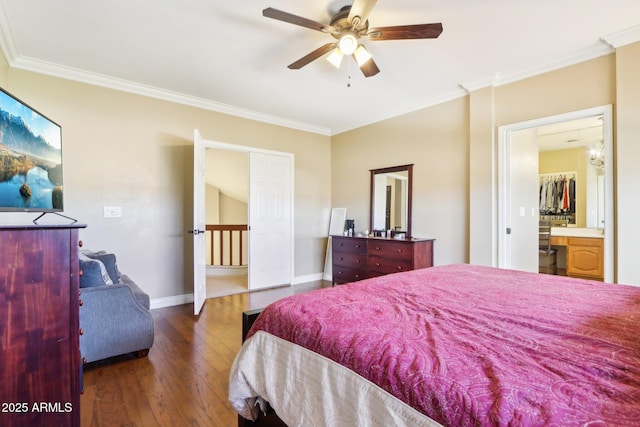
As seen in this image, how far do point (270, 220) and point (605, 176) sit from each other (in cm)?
381

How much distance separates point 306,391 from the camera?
1.04 meters

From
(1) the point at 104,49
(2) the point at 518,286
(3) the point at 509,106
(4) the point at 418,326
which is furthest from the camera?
(3) the point at 509,106

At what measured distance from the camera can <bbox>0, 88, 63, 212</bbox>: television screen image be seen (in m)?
1.33

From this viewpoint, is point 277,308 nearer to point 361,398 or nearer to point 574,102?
point 361,398

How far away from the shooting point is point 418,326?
110cm

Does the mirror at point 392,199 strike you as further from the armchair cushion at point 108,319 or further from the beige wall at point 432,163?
the armchair cushion at point 108,319

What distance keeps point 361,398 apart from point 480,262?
9.87ft

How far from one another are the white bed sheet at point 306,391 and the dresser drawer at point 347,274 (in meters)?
3.05

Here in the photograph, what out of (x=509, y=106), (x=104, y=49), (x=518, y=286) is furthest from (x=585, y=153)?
(x=104, y=49)

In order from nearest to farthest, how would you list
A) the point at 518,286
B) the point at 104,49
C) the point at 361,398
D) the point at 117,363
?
the point at 361,398
the point at 518,286
the point at 117,363
the point at 104,49

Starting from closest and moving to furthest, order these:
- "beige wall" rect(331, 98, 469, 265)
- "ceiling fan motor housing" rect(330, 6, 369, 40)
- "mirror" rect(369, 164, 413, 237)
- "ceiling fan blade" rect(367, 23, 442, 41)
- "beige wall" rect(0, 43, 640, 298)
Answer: "ceiling fan blade" rect(367, 23, 442, 41), "ceiling fan motor housing" rect(330, 6, 369, 40), "beige wall" rect(0, 43, 640, 298), "beige wall" rect(331, 98, 469, 265), "mirror" rect(369, 164, 413, 237)

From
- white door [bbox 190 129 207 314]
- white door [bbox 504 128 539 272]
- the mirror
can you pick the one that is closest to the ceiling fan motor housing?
white door [bbox 190 129 207 314]

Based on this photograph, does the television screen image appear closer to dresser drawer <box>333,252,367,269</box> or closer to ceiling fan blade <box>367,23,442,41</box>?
ceiling fan blade <box>367,23,442,41</box>

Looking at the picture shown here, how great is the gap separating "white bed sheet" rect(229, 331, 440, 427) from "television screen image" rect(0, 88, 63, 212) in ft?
4.12
